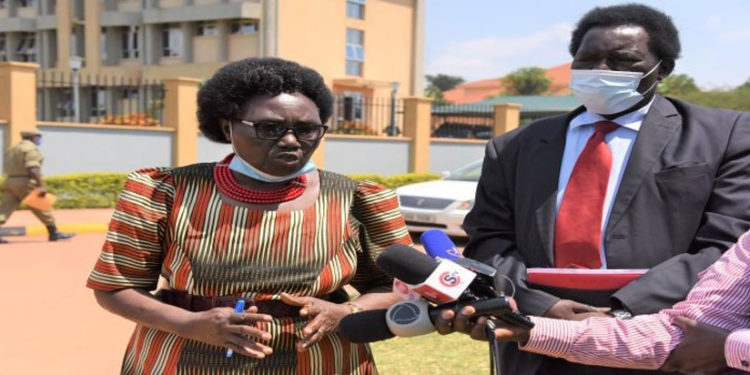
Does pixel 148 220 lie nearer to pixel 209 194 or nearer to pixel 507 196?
pixel 209 194

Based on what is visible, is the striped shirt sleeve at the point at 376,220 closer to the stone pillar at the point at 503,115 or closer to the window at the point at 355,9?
the stone pillar at the point at 503,115

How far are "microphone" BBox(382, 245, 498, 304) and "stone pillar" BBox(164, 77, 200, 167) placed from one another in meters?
15.9

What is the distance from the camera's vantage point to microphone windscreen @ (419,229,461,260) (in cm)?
206

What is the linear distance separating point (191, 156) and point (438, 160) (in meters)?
7.29

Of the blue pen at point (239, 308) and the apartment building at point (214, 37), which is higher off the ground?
the apartment building at point (214, 37)

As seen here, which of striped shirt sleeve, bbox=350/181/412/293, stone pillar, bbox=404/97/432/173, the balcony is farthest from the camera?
the balcony

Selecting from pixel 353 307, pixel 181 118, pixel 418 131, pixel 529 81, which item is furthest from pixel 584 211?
pixel 529 81

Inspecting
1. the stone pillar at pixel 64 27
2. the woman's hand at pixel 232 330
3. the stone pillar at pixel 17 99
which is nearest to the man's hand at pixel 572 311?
the woman's hand at pixel 232 330

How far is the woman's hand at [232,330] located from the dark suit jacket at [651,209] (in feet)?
2.33

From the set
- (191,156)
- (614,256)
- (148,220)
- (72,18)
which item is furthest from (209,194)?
(72,18)

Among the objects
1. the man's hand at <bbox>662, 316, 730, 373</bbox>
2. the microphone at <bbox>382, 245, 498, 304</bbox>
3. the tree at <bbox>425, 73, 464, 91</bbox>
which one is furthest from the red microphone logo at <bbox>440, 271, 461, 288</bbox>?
the tree at <bbox>425, 73, 464, 91</bbox>

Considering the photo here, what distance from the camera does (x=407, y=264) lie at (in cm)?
190

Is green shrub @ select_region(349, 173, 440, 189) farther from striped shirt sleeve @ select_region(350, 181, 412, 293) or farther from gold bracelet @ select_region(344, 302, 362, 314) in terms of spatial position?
gold bracelet @ select_region(344, 302, 362, 314)

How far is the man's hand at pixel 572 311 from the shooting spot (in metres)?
2.42
